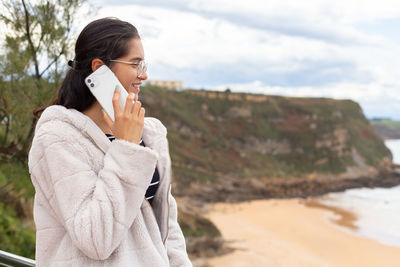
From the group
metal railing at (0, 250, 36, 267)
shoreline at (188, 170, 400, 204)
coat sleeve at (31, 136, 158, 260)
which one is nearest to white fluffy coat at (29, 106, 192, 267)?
coat sleeve at (31, 136, 158, 260)

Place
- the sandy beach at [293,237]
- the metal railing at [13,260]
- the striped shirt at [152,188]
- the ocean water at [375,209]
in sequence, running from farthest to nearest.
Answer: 1. the ocean water at [375,209]
2. the sandy beach at [293,237]
3. the metal railing at [13,260]
4. the striped shirt at [152,188]

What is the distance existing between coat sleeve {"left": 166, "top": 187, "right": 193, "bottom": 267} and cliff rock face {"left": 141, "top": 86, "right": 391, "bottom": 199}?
1036 inches

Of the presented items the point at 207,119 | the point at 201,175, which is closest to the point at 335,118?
the point at 207,119

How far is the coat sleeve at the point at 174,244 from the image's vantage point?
152 cm

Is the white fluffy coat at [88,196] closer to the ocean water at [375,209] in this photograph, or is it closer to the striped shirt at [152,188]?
the striped shirt at [152,188]

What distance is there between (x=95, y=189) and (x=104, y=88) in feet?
1.07

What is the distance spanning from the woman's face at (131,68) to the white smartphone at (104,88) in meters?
0.05

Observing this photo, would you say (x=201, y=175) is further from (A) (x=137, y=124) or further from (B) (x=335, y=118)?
(A) (x=137, y=124)

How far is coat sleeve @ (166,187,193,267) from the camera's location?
59.7 inches

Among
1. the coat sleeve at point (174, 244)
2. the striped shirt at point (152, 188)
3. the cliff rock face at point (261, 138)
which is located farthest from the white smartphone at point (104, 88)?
the cliff rock face at point (261, 138)

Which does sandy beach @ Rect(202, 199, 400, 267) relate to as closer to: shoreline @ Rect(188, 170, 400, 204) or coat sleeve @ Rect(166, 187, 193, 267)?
shoreline @ Rect(188, 170, 400, 204)

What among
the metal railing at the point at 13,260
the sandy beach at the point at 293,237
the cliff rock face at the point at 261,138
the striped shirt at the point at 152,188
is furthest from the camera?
the cliff rock face at the point at 261,138

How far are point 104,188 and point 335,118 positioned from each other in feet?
144

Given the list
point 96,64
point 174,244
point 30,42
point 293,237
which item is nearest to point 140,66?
point 96,64
